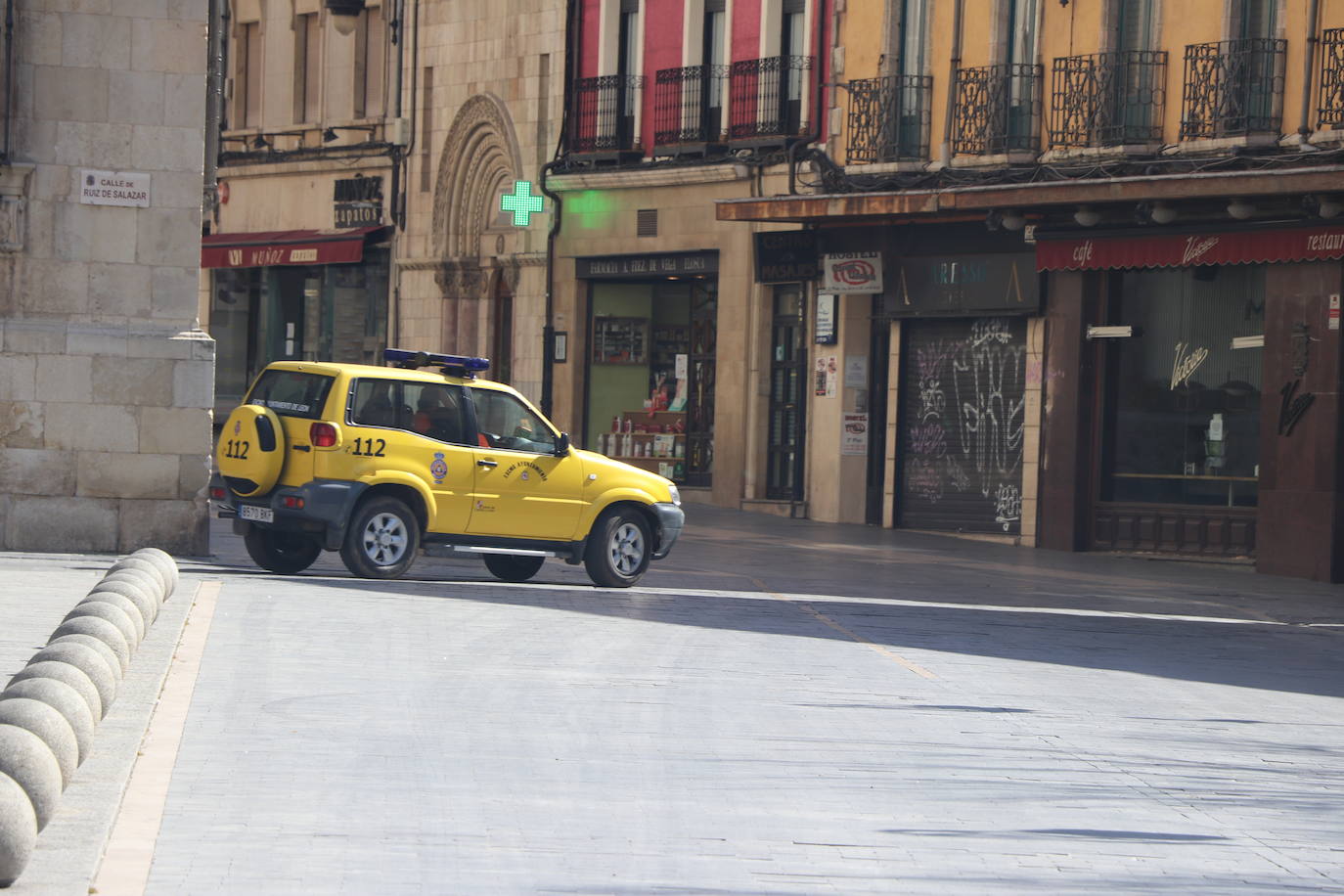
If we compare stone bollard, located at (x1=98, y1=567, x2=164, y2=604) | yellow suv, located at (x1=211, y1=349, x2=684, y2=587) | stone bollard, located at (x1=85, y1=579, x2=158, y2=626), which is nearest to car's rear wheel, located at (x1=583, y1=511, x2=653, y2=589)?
yellow suv, located at (x1=211, y1=349, x2=684, y2=587)

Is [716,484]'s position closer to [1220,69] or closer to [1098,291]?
[1098,291]

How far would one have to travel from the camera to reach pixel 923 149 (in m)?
29.0

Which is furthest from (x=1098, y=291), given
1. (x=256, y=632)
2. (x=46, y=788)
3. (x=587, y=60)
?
(x=46, y=788)

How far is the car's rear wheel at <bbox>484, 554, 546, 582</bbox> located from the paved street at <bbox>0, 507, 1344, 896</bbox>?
120cm

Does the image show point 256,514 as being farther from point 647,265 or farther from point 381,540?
point 647,265

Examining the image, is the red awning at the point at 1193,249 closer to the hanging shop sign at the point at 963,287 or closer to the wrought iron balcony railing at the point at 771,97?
the hanging shop sign at the point at 963,287

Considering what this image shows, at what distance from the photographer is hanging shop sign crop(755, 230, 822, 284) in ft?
102

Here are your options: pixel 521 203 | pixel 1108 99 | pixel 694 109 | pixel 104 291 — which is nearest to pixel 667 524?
pixel 104 291

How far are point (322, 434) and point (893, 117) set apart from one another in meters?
14.3

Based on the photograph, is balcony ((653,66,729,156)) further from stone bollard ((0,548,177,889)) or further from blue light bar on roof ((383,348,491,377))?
stone bollard ((0,548,177,889))

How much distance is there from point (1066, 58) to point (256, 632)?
16.6 metres

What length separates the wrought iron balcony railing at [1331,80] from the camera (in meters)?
23.8

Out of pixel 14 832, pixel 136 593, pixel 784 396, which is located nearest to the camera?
pixel 14 832

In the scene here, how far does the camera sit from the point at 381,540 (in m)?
17.4
